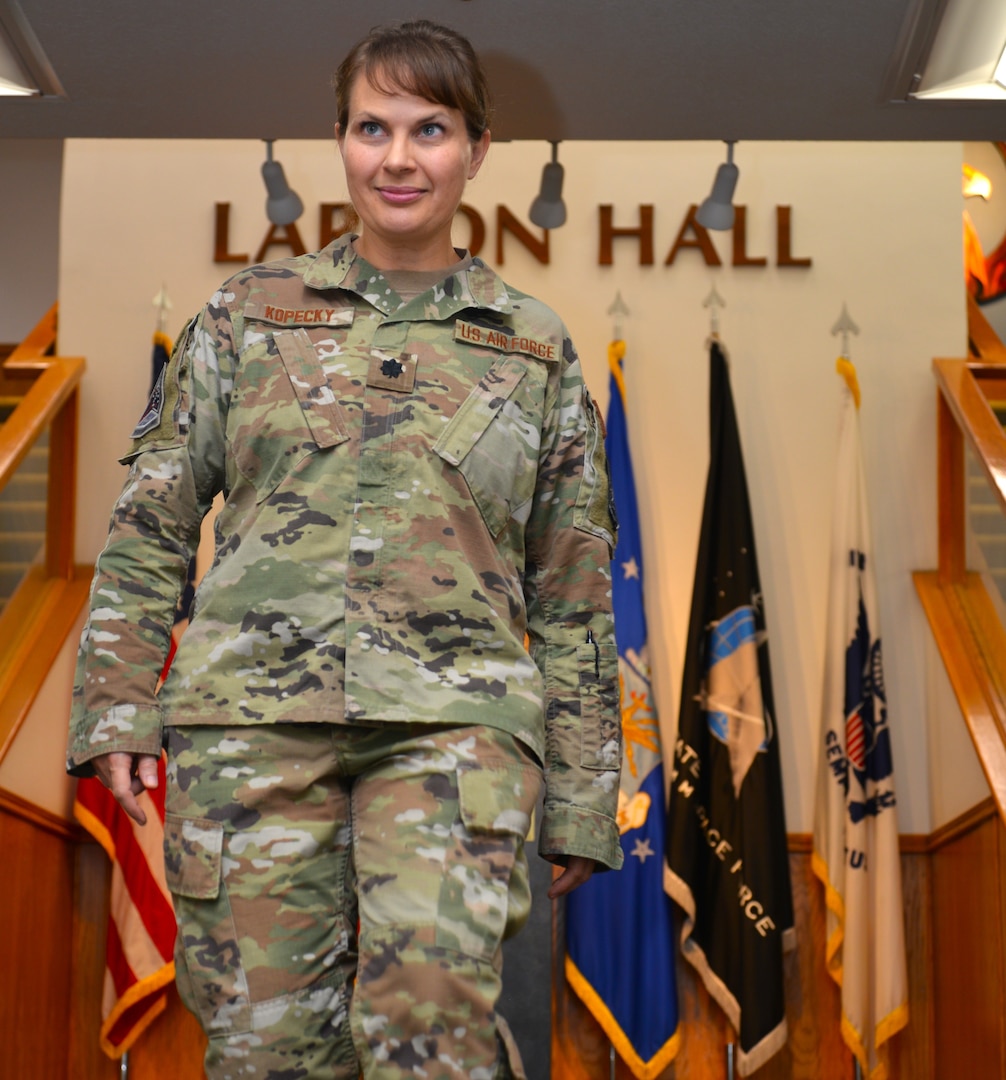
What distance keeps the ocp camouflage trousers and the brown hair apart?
0.81 metres

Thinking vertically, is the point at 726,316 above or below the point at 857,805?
above

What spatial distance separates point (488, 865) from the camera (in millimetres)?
1593

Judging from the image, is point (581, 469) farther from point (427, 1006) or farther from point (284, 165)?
point (284, 165)

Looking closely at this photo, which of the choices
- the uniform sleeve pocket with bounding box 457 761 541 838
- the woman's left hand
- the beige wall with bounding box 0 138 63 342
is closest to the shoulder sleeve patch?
the uniform sleeve pocket with bounding box 457 761 541 838

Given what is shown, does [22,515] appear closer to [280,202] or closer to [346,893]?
[280,202]

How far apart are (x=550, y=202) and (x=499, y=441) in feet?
7.16

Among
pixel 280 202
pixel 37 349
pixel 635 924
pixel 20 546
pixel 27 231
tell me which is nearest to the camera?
pixel 635 924

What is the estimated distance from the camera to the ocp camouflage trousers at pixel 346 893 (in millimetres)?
1512

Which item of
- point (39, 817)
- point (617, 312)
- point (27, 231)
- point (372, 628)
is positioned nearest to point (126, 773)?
point (372, 628)

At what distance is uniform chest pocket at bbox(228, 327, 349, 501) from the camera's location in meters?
1.74

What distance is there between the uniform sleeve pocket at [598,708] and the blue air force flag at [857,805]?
6.91 ft

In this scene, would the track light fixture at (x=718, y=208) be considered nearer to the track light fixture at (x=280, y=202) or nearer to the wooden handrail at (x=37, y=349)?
the track light fixture at (x=280, y=202)

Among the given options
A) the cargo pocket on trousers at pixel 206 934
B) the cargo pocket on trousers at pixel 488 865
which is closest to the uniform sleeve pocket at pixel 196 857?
the cargo pocket on trousers at pixel 206 934

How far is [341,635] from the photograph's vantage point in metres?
1.66
